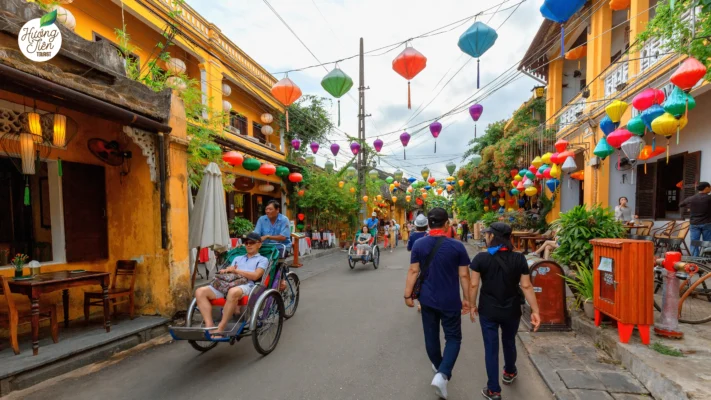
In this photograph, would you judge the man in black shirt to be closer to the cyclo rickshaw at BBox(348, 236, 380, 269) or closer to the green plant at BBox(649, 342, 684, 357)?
the green plant at BBox(649, 342, 684, 357)

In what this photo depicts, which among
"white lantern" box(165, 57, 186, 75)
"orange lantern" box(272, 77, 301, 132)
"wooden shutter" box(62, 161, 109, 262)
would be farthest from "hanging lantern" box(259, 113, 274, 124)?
"wooden shutter" box(62, 161, 109, 262)

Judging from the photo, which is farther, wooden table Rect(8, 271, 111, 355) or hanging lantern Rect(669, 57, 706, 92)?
hanging lantern Rect(669, 57, 706, 92)

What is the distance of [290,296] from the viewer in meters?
5.68

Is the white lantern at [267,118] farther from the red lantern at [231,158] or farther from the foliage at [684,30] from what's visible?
the foliage at [684,30]

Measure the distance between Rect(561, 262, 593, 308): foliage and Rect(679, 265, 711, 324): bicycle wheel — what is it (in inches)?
37.1

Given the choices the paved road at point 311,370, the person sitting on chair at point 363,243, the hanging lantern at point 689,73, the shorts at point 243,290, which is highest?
the hanging lantern at point 689,73

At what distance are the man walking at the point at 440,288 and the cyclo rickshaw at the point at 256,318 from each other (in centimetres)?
182

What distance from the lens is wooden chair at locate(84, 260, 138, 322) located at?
4.83 meters

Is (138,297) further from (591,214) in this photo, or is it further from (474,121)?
(474,121)

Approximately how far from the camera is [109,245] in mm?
5645

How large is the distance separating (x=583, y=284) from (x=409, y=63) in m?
4.67

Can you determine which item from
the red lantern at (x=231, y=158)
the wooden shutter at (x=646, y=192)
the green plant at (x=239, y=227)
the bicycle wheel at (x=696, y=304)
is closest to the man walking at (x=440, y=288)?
the bicycle wheel at (x=696, y=304)

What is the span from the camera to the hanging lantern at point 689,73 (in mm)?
4316

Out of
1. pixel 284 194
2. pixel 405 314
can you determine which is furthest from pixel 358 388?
pixel 284 194
